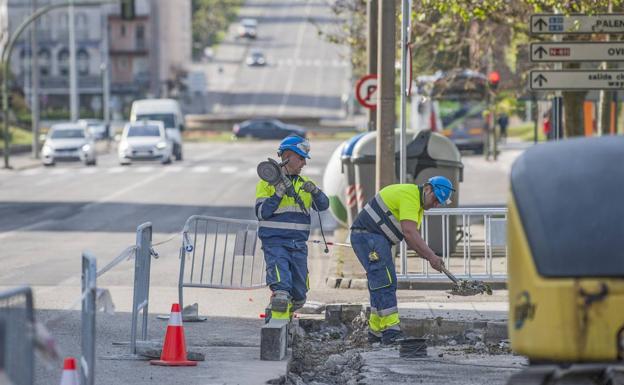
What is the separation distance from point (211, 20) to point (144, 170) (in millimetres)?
99758

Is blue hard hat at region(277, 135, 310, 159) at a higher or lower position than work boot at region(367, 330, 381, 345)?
higher

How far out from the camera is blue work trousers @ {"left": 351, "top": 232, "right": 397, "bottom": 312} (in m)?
12.1

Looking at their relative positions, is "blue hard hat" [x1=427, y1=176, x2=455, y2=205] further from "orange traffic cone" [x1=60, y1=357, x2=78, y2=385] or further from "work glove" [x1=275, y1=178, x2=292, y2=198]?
"orange traffic cone" [x1=60, y1=357, x2=78, y2=385]

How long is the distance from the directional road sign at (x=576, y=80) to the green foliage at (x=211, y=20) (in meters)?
127

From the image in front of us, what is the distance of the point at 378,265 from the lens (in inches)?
478

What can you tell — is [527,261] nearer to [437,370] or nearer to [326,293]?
[437,370]

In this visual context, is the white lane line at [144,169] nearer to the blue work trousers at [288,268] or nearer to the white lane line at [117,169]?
the white lane line at [117,169]

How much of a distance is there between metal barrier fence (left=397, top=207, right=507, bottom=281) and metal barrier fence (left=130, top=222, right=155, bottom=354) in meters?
5.13

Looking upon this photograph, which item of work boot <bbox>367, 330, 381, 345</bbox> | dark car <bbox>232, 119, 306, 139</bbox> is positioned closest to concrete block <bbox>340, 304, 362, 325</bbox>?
work boot <bbox>367, 330, 381, 345</bbox>

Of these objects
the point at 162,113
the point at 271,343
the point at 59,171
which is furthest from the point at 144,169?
the point at 271,343

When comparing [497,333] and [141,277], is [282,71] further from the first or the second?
[141,277]

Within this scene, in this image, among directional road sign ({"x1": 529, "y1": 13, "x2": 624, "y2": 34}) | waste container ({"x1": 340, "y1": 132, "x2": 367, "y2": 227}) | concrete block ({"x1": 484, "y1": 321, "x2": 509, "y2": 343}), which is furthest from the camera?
waste container ({"x1": 340, "y1": 132, "x2": 367, "y2": 227})

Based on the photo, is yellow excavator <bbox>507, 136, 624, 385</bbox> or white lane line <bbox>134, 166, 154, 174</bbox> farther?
white lane line <bbox>134, 166, 154, 174</bbox>

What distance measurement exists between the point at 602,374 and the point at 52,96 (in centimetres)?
11383
